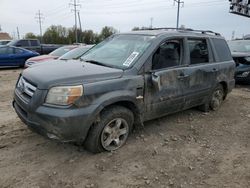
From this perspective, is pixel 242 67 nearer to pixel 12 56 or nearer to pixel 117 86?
pixel 117 86

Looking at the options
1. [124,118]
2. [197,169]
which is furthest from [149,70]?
[197,169]

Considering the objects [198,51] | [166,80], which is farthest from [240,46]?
[166,80]

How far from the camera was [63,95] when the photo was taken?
3.39m

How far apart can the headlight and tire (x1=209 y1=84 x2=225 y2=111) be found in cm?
342

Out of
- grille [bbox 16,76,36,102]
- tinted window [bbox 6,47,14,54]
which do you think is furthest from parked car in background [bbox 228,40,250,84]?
tinted window [bbox 6,47,14,54]

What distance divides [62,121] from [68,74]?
26.4 inches

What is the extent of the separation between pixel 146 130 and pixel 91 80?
1.71 m

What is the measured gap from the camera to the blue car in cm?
1426

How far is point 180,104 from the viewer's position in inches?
191

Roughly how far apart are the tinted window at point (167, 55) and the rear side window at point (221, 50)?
133 cm

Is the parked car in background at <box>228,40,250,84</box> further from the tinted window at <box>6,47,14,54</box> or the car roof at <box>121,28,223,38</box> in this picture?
the tinted window at <box>6,47,14,54</box>

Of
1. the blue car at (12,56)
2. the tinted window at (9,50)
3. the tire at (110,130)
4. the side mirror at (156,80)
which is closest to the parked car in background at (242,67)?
the side mirror at (156,80)

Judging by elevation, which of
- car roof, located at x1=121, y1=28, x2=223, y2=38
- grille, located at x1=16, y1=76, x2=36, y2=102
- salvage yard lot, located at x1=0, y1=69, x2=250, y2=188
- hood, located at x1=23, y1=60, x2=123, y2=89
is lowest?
salvage yard lot, located at x1=0, y1=69, x2=250, y2=188

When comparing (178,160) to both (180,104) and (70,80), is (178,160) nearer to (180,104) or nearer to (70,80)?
(180,104)
